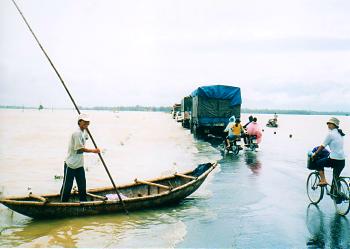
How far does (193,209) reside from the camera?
8602 millimetres

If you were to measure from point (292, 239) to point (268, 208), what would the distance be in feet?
6.97

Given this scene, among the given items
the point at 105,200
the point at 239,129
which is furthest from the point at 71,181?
the point at 239,129

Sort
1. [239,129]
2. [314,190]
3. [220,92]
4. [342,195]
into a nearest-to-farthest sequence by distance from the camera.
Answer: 1. [342,195]
2. [314,190]
3. [239,129]
4. [220,92]

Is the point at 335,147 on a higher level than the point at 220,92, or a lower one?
lower

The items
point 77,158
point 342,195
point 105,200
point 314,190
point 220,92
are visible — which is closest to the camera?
point 342,195

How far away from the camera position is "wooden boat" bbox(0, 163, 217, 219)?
24.5 ft

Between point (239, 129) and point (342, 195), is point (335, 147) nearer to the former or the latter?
point (342, 195)

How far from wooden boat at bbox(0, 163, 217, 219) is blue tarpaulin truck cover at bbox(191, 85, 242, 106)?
630 inches

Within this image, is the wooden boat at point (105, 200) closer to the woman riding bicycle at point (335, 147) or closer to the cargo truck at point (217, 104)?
the woman riding bicycle at point (335, 147)

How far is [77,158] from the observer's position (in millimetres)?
7668

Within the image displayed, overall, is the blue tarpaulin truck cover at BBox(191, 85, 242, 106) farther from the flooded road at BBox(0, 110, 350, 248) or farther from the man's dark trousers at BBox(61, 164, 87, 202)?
the man's dark trousers at BBox(61, 164, 87, 202)

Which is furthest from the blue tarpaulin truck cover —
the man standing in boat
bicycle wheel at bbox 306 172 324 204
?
the man standing in boat

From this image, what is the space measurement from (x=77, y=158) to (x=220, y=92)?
19.0 metres

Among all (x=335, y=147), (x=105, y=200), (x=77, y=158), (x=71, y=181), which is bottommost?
(x=105, y=200)
